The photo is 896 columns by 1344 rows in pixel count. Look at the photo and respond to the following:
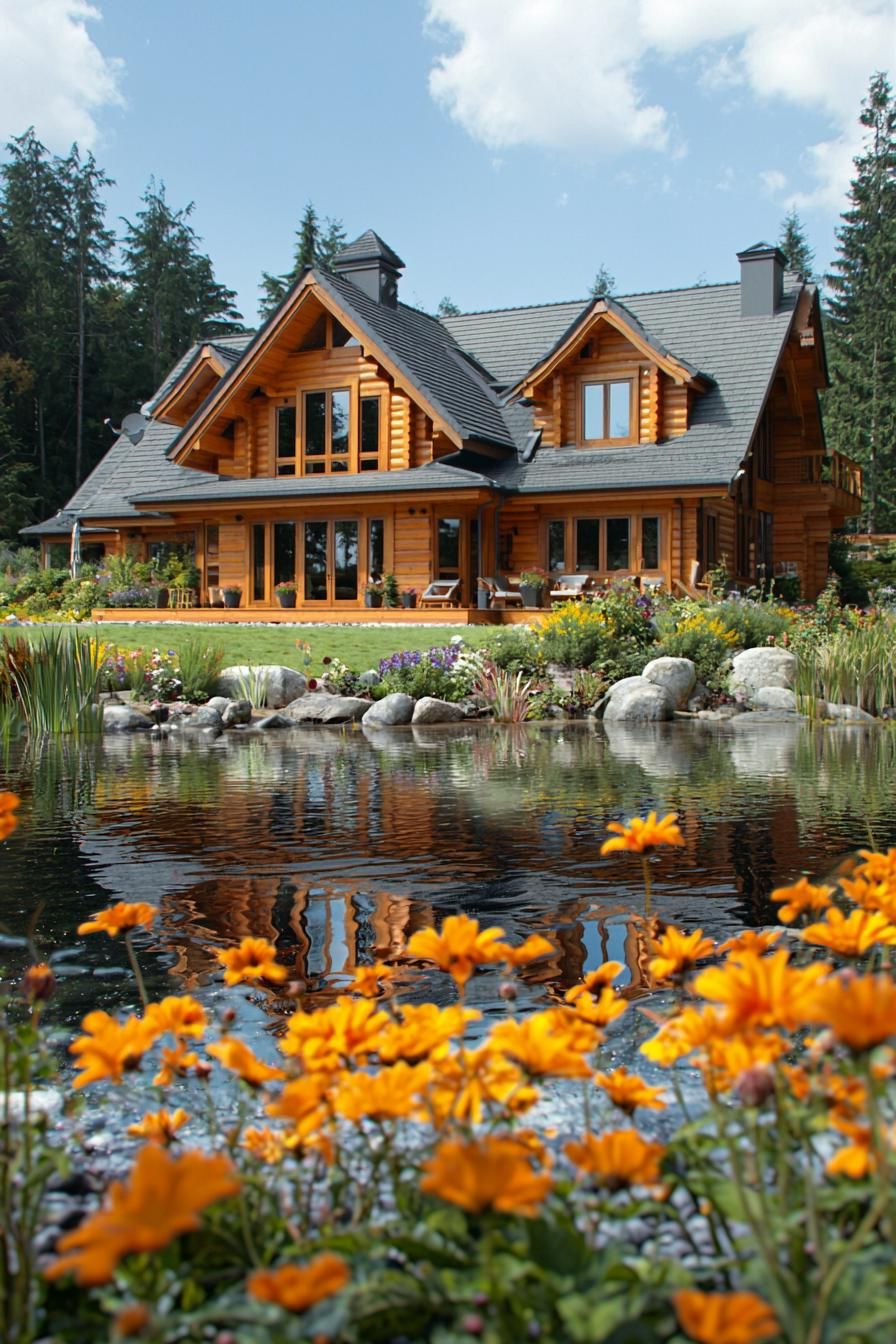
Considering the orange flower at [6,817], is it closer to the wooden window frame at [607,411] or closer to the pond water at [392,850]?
the pond water at [392,850]

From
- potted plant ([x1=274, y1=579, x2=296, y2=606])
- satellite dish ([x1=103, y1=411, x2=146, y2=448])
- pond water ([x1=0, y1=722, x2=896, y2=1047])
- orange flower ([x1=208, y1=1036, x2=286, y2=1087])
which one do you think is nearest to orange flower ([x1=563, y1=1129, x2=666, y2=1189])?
orange flower ([x1=208, y1=1036, x2=286, y2=1087])

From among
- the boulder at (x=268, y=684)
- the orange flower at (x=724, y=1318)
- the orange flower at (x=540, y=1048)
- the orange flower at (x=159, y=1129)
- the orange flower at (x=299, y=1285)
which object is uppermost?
the boulder at (x=268, y=684)

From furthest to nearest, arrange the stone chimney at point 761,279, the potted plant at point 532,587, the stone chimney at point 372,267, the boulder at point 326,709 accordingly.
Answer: the stone chimney at point 372,267
the stone chimney at point 761,279
the potted plant at point 532,587
the boulder at point 326,709

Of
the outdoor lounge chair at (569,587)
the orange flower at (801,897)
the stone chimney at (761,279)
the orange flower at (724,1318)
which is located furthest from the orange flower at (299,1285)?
the stone chimney at (761,279)

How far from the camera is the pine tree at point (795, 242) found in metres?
60.8

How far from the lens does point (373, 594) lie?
2452cm

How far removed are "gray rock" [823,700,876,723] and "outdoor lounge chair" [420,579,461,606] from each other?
952 centimetres

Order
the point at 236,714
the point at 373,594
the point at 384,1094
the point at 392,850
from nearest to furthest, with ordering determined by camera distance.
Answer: the point at 384,1094 → the point at 392,850 → the point at 236,714 → the point at 373,594

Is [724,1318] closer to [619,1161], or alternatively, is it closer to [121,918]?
[619,1161]

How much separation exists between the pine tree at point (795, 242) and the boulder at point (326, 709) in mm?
51321

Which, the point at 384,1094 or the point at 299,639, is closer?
the point at 384,1094

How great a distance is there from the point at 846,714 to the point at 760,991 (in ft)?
47.0

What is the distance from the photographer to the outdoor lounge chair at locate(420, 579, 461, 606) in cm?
2348

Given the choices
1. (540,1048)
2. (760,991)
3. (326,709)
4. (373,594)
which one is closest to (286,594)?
(373,594)
